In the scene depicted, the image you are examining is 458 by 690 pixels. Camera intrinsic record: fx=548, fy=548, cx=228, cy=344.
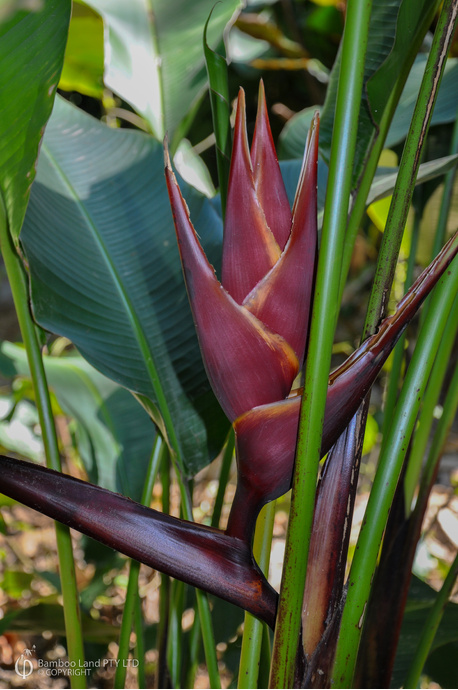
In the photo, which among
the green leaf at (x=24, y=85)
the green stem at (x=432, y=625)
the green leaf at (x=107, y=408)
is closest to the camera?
the green leaf at (x=24, y=85)

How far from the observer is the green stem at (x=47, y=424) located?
1.30 ft

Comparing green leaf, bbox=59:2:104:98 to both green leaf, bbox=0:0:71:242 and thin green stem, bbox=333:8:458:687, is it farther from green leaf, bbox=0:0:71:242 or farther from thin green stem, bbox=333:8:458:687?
thin green stem, bbox=333:8:458:687

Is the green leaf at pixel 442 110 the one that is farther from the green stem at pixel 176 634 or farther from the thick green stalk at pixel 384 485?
the green stem at pixel 176 634

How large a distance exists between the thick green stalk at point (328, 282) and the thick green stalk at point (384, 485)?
0.04 meters

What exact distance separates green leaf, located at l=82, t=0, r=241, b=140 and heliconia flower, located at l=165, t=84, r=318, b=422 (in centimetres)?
38

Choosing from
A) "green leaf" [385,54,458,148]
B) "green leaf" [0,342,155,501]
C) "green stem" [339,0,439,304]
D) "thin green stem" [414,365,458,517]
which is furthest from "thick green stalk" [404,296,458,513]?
"green leaf" [0,342,155,501]

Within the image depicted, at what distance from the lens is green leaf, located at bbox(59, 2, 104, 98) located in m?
0.87

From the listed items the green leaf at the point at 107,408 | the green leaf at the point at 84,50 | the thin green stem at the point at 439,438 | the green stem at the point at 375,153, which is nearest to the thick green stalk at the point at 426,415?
the thin green stem at the point at 439,438

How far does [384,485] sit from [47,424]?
243mm

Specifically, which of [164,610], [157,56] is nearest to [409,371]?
[164,610]

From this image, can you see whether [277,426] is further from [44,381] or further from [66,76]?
[66,76]

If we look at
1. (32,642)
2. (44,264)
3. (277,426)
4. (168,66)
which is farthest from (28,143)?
(32,642)

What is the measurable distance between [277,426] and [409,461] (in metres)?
0.24

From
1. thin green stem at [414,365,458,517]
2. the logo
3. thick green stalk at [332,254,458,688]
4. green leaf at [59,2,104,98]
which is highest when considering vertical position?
green leaf at [59,2,104,98]
